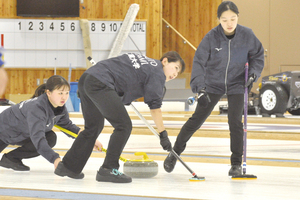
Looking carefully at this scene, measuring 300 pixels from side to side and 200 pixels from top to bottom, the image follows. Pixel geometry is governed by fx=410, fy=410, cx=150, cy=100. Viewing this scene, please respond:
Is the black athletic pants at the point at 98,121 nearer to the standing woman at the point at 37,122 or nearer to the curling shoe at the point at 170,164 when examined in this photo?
the standing woman at the point at 37,122

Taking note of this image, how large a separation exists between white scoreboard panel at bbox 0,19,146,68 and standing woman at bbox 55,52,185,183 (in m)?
7.56

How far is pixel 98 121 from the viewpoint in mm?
2363

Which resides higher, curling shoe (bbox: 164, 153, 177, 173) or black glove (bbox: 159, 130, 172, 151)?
black glove (bbox: 159, 130, 172, 151)

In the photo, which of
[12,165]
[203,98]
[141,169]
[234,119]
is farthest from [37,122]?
[234,119]

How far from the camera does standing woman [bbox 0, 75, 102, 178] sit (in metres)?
2.33

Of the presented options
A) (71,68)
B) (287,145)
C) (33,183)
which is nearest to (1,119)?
(33,183)

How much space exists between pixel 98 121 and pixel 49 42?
775 centimetres

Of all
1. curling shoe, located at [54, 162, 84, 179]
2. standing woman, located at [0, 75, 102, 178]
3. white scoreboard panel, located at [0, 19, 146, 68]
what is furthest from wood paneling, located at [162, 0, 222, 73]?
curling shoe, located at [54, 162, 84, 179]

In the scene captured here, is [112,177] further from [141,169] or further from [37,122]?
[37,122]

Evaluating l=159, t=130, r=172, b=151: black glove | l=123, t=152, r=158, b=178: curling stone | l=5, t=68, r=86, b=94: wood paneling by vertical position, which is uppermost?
l=159, t=130, r=172, b=151: black glove

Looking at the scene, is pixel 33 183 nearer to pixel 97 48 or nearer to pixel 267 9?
pixel 97 48

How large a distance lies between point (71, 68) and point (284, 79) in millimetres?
5021

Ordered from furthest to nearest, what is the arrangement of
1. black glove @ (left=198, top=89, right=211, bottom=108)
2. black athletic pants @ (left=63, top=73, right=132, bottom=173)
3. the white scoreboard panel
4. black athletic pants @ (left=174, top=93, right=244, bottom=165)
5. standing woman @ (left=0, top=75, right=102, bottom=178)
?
1. the white scoreboard panel
2. black athletic pants @ (left=174, top=93, right=244, bottom=165)
3. black glove @ (left=198, top=89, right=211, bottom=108)
4. standing woman @ (left=0, top=75, right=102, bottom=178)
5. black athletic pants @ (left=63, top=73, right=132, bottom=173)

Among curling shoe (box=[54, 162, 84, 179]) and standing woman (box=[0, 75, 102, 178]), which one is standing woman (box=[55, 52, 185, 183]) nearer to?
curling shoe (box=[54, 162, 84, 179])
